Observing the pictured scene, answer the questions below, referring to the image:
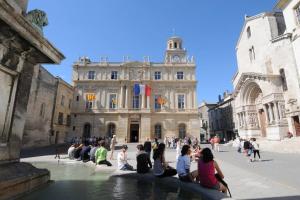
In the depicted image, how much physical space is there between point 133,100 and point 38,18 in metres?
34.2

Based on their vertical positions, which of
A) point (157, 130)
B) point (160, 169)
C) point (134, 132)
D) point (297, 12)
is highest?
point (297, 12)

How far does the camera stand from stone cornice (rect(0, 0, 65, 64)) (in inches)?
145

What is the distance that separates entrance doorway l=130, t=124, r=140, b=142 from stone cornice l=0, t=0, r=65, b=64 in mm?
33506

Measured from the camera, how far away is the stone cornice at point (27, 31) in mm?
3680

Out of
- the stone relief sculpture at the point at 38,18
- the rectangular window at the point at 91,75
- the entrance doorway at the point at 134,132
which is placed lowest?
the entrance doorway at the point at 134,132

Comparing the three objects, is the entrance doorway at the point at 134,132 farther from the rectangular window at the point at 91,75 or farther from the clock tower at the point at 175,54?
the clock tower at the point at 175,54

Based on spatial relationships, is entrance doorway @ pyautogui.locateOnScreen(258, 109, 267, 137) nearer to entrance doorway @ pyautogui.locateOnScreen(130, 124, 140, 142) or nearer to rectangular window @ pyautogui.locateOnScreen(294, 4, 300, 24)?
rectangular window @ pyautogui.locateOnScreen(294, 4, 300, 24)

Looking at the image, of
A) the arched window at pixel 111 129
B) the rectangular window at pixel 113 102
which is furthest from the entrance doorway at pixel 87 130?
the rectangular window at pixel 113 102

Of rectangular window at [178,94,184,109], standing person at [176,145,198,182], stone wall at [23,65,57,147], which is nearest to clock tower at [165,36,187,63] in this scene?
rectangular window at [178,94,184,109]

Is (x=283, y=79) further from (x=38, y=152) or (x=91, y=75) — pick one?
(x=91, y=75)

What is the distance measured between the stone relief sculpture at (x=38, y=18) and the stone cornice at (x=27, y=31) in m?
0.40

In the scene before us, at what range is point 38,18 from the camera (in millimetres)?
5258

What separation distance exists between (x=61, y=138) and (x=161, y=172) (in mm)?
32100

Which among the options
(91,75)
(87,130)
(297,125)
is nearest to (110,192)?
(297,125)
